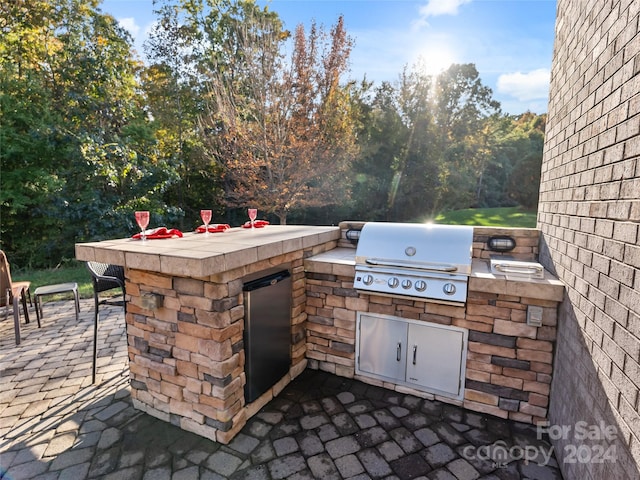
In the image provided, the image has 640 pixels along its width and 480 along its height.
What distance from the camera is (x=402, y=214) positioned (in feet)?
43.9

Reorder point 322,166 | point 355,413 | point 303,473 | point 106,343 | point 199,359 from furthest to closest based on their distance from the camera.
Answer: point 322,166 < point 106,343 < point 355,413 < point 199,359 < point 303,473

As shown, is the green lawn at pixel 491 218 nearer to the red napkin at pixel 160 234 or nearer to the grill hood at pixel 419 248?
the grill hood at pixel 419 248

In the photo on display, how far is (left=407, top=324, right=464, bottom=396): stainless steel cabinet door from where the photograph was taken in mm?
2551

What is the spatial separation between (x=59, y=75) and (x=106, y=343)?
8.02 m

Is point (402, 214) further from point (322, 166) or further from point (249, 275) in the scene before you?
point (249, 275)

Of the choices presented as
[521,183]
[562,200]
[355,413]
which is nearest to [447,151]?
[521,183]

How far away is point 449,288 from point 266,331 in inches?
57.0

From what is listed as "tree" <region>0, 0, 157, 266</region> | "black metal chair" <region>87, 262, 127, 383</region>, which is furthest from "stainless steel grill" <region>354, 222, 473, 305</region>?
"tree" <region>0, 0, 157, 266</region>

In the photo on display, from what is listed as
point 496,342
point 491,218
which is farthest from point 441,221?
point 496,342

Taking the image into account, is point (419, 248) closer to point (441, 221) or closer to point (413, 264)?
point (413, 264)

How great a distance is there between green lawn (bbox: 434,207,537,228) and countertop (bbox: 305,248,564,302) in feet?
30.4

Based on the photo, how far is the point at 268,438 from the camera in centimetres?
221

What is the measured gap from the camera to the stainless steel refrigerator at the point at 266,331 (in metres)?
2.33

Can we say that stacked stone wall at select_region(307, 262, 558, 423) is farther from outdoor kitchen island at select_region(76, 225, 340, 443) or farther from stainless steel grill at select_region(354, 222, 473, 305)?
outdoor kitchen island at select_region(76, 225, 340, 443)
